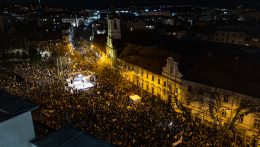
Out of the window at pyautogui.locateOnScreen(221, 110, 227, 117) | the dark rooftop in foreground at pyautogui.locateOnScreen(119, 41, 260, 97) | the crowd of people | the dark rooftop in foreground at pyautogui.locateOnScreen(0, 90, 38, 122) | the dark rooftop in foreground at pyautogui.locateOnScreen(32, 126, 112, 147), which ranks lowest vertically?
the window at pyautogui.locateOnScreen(221, 110, 227, 117)

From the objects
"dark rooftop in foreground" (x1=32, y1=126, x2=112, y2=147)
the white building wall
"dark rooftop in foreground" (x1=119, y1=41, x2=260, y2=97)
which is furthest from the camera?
"dark rooftop in foreground" (x1=119, y1=41, x2=260, y2=97)

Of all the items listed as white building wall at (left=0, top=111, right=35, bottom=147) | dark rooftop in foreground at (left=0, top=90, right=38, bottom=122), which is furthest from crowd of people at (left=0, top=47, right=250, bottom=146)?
white building wall at (left=0, top=111, right=35, bottom=147)

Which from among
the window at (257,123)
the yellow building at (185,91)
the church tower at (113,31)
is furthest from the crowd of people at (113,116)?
the church tower at (113,31)

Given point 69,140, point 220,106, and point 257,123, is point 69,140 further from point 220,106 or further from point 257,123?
point 220,106

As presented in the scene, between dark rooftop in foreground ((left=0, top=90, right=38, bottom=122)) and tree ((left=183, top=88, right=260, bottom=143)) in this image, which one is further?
tree ((left=183, top=88, right=260, bottom=143))

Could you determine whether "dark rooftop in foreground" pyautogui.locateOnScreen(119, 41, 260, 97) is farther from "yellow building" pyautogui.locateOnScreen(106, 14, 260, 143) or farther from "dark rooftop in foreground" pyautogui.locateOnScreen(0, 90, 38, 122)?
"dark rooftop in foreground" pyautogui.locateOnScreen(0, 90, 38, 122)

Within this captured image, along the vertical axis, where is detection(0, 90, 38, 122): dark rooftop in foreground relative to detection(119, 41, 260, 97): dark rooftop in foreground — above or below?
above

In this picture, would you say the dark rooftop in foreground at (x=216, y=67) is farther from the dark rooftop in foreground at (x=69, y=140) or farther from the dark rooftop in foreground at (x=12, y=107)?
the dark rooftop in foreground at (x=12, y=107)
